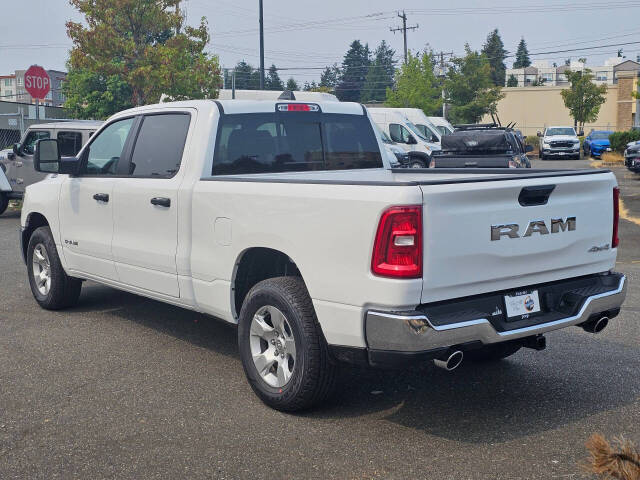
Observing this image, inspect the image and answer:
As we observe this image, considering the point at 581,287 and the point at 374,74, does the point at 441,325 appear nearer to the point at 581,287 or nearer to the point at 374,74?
the point at 581,287

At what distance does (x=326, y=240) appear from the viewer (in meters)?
4.55

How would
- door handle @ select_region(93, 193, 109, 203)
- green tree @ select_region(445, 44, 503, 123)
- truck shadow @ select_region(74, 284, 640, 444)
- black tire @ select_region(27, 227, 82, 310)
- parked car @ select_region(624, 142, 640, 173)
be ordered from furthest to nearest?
green tree @ select_region(445, 44, 503, 123) < parked car @ select_region(624, 142, 640, 173) < black tire @ select_region(27, 227, 82, 310) < door handle @ select_region(93, 193, 109, 203) < truck shadow @ select_region(74, 284, 640, 444)

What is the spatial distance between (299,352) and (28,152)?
13.6m

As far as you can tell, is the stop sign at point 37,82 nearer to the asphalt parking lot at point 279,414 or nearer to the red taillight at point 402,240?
the asphalt parking lot at point 279,414

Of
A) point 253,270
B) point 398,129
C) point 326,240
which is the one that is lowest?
point 253,270

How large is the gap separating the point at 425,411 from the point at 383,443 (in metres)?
0.60

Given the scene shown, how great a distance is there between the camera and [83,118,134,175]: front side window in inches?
265

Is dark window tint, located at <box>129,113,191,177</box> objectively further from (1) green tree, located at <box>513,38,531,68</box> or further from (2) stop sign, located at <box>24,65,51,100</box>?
(1) green tree, located at <box>513,38,531,68</box>

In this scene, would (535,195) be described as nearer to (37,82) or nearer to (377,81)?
(37,82)

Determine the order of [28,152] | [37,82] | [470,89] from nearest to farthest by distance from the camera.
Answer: [28,152]
[37,82]
[470,89]

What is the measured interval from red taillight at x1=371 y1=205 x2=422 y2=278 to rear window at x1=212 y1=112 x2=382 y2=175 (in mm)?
1952

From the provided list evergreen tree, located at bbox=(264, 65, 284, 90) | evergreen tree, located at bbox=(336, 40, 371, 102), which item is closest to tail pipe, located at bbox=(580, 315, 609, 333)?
evergreen tree, located at bbox=(264, 65, 284, 90)

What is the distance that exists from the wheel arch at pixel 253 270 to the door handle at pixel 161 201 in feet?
2.86

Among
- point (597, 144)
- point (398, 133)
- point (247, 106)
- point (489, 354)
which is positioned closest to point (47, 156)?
point (247, 106)
